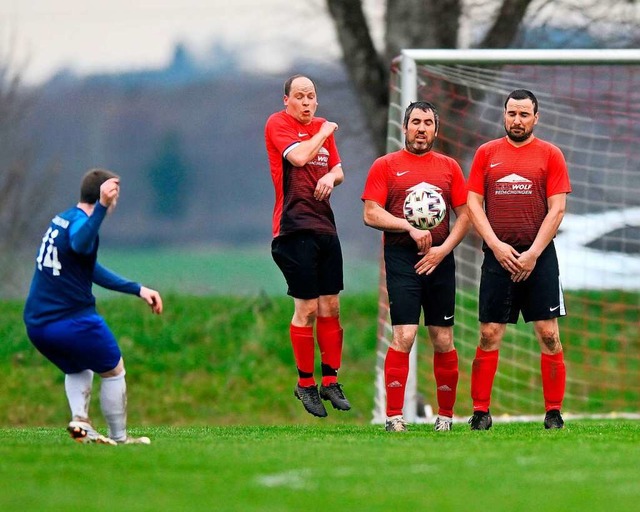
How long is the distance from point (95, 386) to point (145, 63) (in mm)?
7417

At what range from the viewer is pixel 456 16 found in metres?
18.6

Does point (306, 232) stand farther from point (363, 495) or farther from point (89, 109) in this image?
point (89, 109)

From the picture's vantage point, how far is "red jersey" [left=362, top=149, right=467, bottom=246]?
358 inches

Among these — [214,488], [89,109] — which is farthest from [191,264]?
[214,488]

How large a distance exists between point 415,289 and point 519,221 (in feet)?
2.60

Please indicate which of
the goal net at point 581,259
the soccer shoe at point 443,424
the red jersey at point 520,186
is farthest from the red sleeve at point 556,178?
the goal net at point 581,259

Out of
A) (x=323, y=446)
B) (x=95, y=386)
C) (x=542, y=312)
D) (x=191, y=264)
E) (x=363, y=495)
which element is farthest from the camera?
(x=191, y=264)

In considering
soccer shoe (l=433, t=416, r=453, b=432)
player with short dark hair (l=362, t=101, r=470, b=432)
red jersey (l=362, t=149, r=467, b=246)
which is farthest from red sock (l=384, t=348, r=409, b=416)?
red jersey (l=362, t=149, r=467, b=246)

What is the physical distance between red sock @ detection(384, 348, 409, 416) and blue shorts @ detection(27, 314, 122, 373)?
83.3 inches

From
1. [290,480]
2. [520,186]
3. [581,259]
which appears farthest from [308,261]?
[581,259]

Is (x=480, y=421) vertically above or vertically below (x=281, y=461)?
below

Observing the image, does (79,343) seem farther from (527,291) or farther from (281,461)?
(527,291)

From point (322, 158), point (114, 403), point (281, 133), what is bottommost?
point (114, 403)

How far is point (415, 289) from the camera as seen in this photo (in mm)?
9023
